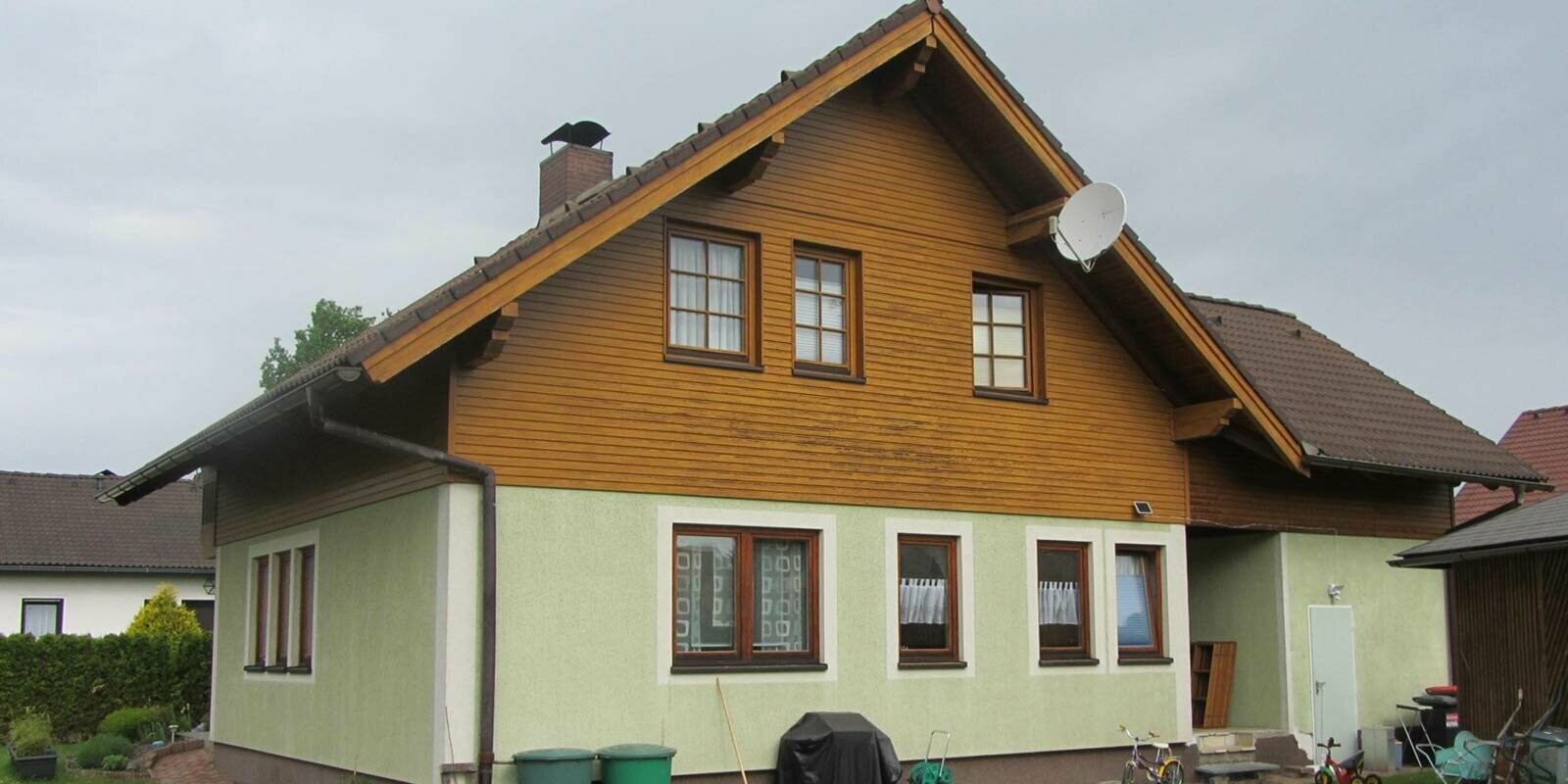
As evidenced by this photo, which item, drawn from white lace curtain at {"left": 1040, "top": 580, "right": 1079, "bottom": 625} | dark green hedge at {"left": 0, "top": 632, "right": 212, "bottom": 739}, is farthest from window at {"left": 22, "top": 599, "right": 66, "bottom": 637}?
white lace curtain at {"left": 1040, "top": 580, "right": 1079, "bottom": 625}

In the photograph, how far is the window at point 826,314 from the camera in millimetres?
14312

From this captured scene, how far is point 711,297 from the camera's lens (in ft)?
45.4

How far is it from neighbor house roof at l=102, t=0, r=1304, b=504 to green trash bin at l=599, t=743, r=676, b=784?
3.31 metres

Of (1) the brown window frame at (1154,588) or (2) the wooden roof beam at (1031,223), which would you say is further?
(1) the brown window frame at (1154,588)

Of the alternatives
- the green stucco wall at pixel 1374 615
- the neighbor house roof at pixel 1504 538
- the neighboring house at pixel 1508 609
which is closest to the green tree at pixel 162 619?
the green stucco wall at pixel 1374 615

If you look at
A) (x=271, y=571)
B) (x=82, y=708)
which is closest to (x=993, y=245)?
(x=271, y=571)

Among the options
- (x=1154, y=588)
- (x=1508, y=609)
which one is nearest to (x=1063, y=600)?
(x=1154, y=588)

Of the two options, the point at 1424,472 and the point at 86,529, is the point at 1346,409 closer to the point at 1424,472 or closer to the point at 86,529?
the point at 1424,472

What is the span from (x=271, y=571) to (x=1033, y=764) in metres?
7.91

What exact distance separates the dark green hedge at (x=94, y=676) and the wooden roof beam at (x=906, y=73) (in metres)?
15.5

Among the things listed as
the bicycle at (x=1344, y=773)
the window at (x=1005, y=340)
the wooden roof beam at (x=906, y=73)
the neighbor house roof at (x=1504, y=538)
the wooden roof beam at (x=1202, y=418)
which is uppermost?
the wooden roof beam at (x=906, y=73)

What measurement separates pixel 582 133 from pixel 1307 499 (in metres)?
8.98

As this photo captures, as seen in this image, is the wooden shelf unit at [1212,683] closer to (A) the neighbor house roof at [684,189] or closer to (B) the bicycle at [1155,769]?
(B) the bicycle at [1155,769]

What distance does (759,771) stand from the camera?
1331cm
